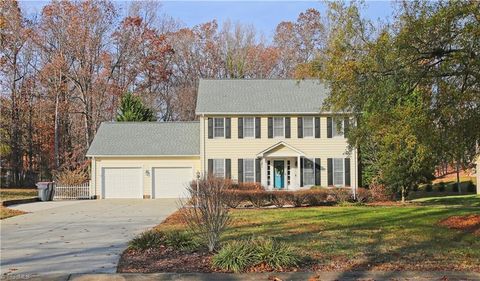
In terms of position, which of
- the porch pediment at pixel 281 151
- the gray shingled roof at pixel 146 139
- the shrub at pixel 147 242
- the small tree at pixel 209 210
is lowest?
the shrub at pixel 147 242

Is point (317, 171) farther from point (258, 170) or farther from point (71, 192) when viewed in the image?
point (71, 192)

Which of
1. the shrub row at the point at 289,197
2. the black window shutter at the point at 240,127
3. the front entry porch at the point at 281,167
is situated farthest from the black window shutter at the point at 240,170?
the shrub row at the point at 289,197

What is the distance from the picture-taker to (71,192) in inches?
1298

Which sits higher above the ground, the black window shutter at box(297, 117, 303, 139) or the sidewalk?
the black window shutter at box(297, 117, 303, 139)

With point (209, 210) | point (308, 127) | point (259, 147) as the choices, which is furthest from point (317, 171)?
point (209, 210)

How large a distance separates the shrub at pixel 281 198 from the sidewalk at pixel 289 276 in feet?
51.3

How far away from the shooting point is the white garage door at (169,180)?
3344 centimetres

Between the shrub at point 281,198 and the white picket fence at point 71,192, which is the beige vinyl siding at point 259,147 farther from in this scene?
the shrub at point 281,198

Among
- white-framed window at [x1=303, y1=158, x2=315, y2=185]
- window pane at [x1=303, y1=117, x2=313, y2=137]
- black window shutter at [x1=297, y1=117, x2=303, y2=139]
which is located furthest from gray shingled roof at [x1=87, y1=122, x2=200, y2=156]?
window pane at [x1=303, y1=117, x2=313, y2=137]

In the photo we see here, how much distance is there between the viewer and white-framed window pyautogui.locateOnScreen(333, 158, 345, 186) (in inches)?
1283

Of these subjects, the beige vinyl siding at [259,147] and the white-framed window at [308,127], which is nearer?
the beige vinyl siding at [259,147]

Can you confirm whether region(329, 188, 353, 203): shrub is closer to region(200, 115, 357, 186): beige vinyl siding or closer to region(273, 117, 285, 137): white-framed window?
region(200, 115, 357, 186): beige vinyl siding

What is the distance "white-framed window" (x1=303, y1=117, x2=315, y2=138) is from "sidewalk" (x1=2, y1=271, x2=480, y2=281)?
24.9 m

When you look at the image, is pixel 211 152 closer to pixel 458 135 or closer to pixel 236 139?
pixel 236 139
